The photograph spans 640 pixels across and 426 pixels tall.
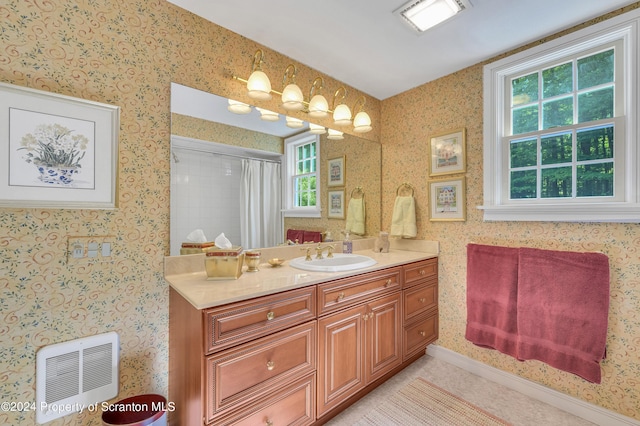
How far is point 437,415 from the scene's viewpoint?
1709 mm

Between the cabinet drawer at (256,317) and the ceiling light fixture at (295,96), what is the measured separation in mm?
1247

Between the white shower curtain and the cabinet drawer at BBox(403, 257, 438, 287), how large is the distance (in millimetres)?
1019

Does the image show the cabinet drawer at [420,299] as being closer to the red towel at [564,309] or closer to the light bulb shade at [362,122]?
the red towel at [564,309]

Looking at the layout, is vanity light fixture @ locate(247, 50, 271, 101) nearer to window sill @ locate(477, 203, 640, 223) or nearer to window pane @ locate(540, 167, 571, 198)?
window sill @ locate(477, 203, 640, 223)

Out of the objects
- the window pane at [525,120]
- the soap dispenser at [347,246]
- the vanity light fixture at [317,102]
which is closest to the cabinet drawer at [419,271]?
the soap dispenser at [347,246]

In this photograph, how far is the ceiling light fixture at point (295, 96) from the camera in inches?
67.9

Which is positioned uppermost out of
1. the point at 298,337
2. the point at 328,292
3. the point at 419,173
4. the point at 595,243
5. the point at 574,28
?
the point at 574,28

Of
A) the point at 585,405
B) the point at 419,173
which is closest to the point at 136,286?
the point at 419,173

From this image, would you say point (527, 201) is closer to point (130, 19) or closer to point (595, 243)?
point (595, 243)

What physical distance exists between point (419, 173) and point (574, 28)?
4.39 feet

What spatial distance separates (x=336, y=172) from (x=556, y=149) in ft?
5.26

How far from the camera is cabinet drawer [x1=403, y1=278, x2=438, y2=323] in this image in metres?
2.11

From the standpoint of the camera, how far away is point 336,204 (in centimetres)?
246

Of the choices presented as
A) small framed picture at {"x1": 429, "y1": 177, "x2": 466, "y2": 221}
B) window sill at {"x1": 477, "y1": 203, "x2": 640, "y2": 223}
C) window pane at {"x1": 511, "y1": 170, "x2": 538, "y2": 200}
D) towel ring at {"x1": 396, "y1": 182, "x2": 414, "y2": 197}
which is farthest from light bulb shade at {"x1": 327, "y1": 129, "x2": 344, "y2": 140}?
window pane at {"x1": 511, "y1": 170, "x2": 538, "y2": 200}
